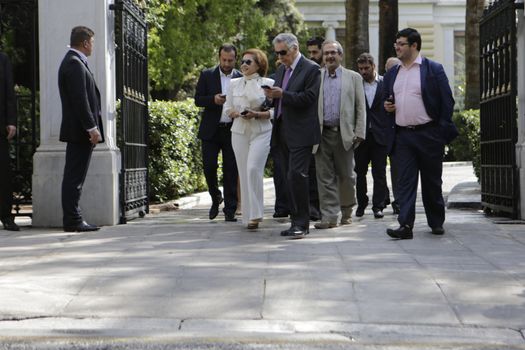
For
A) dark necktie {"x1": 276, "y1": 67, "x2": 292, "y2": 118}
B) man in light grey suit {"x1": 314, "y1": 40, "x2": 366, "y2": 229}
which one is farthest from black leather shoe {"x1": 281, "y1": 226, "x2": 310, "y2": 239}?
dark necktie {"x1": 276, "y1": 67, "x2": 292, "y2": 118}

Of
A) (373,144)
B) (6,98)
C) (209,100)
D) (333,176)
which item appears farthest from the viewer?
(373,144)

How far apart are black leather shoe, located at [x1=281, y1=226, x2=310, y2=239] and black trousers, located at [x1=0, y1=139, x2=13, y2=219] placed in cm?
288

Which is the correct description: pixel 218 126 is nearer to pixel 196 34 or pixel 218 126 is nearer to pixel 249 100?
pixel 249 100

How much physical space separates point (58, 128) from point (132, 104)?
4.40ft

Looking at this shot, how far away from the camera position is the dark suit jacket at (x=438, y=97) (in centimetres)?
999

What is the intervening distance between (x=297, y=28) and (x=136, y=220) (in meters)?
29.5

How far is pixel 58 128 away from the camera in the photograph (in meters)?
11.4

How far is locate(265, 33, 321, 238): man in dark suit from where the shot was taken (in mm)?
10102

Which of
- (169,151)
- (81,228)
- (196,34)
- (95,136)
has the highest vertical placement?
(196,34)

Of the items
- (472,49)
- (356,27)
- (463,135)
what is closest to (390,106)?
(356,27)

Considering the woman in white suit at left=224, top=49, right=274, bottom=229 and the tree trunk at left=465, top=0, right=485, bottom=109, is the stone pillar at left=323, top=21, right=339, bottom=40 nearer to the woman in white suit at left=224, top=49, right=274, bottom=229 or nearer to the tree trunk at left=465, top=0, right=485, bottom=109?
the tree trunk at left=465, top=0, right=485, bottom=109

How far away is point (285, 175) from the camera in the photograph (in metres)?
10.5

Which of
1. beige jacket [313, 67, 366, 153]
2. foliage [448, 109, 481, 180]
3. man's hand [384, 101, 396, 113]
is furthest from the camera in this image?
foliage [448, 109, 481, 180]

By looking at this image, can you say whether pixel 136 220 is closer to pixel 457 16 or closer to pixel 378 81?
pixel 378 81
